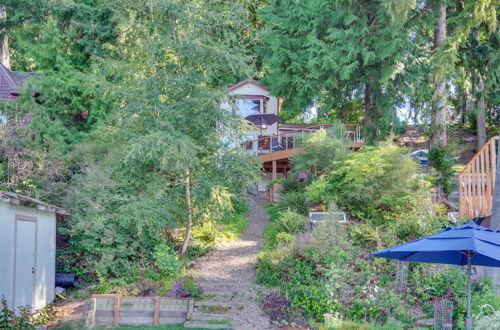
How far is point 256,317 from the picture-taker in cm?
930

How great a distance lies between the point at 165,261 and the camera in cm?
1157

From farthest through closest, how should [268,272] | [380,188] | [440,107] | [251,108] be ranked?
[251,108], [440,107], [380,188], [268,272]

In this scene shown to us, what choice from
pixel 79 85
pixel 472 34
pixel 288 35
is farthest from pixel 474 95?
pixel 79 85

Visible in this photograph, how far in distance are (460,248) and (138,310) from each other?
260 inches

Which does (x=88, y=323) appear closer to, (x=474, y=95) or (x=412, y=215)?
(x=412, y=215)

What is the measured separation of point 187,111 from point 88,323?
5.38m

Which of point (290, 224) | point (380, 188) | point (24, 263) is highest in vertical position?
point (380, 188)

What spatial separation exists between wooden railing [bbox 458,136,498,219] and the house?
689 cm

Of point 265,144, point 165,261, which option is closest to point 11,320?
point 165,261

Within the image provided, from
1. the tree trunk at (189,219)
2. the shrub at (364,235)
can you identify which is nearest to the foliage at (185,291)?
the tree trunk at (189,219)

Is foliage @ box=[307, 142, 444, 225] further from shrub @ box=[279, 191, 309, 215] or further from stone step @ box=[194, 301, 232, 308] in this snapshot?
stone step @ box=[194, 301, 232, 308]

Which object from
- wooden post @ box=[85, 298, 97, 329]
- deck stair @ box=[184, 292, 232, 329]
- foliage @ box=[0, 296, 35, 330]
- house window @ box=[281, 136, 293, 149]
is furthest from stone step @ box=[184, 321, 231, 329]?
house window @ box=[281, 136, 293, 149]

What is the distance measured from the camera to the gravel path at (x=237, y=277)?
30.7ft

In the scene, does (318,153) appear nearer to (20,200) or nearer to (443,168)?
(443,168)
